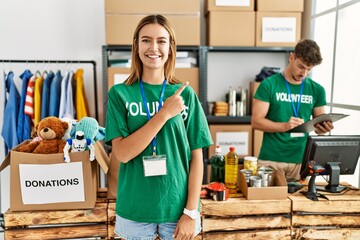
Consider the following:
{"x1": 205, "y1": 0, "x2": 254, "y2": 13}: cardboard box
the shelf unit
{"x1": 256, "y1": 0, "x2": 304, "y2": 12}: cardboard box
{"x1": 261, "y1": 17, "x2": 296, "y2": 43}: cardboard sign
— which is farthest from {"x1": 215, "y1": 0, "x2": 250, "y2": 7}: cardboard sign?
the shelf unit

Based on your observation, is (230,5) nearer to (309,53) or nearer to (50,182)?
(309,53)

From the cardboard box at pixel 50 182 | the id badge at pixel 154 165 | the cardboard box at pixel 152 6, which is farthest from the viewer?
the cardboard box at pixel 152 6

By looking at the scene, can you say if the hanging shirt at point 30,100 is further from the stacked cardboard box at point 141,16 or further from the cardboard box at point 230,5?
the cardboard box at point 230,5

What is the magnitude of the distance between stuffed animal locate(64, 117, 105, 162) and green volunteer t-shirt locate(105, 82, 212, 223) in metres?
0.37

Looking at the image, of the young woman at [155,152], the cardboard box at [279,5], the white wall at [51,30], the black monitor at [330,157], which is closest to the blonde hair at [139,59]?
the young woman at [155,152]

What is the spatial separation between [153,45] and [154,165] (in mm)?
429

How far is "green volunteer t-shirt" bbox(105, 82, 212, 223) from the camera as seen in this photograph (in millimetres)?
1151

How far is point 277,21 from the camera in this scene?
116 inches

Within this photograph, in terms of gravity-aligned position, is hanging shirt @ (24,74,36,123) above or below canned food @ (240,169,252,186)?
above

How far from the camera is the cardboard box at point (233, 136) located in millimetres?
3057

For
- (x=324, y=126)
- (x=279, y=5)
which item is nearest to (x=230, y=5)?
(x=279, y=5)

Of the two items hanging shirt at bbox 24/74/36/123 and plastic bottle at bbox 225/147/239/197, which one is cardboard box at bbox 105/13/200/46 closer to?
hanging shirt at bbox 24/74/36/123

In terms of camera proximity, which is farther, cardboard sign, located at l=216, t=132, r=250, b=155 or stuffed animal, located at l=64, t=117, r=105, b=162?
cardboard sign, located at l=216, t=132, r=250, b=155

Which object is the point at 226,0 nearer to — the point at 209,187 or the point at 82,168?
the point at 209,187
